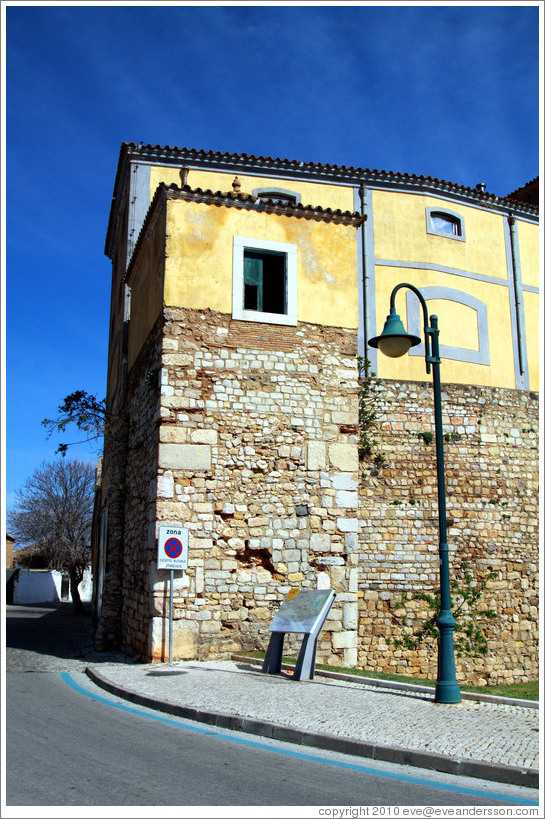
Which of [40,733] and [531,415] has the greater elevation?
[531,415]

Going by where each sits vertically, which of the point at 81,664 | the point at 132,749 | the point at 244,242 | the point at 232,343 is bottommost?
the point at 81,664

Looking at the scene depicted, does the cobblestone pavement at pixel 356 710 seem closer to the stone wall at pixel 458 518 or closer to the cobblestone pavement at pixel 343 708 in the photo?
the cobblestone pavement at pixel 343 708

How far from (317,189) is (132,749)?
2035 cm

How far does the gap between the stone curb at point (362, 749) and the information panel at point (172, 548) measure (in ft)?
11.1

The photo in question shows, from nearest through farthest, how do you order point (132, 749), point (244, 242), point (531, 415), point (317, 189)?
point (132, 749) → point (244, 242) → point (531, 415) → point (317, 189)

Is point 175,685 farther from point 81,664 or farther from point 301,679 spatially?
point 81,664

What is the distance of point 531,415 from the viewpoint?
18469 millimetres

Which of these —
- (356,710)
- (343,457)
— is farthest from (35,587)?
(356,710)

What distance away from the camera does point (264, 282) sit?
1391 cm

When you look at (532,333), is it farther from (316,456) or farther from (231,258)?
(231,258)

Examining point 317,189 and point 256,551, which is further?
point 317,189

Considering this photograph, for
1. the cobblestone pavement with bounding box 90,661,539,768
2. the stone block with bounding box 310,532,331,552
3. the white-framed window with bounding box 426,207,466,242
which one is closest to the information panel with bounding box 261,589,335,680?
the cobblestone pavement with bounding box 90,661,539,768

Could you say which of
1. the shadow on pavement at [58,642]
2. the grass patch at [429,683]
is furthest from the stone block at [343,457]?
the shadow on pavement at [58,642]

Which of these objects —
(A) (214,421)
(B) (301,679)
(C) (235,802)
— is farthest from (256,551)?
(C) (235,802)
